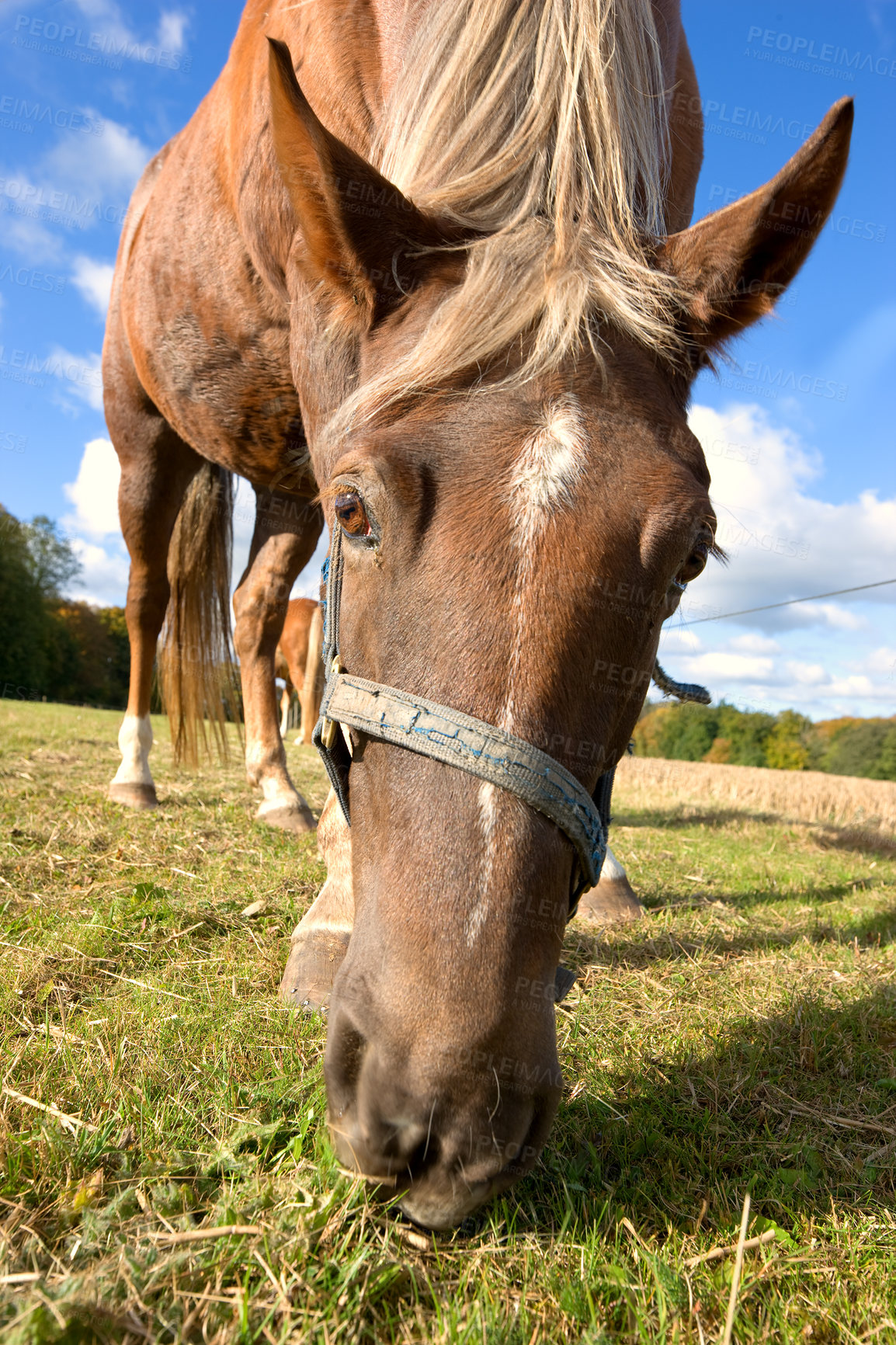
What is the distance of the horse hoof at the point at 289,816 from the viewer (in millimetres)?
4574

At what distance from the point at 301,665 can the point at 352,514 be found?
52.1 feet

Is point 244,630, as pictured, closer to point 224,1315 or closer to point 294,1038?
point 294,1038

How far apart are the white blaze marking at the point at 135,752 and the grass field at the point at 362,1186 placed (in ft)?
6.55

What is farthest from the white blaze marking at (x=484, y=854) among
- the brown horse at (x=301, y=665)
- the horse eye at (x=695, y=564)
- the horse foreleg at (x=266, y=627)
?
the brown horse at (x=301, y=665)

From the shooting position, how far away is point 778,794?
1290cm

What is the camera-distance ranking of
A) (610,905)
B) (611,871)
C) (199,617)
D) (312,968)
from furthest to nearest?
(199,617) < (611,871) < (610,905) < (312,968)

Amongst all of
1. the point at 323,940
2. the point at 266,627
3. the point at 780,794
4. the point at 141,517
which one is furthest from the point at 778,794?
the point at 323,940

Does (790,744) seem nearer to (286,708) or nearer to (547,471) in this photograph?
(286,708)

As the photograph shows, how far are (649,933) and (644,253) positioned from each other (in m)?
2.53

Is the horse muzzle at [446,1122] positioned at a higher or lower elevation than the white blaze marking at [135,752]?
lower

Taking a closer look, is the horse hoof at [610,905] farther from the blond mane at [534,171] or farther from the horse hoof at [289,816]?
the blond mane at [534,171]

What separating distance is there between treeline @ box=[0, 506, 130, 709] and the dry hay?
1151 inches

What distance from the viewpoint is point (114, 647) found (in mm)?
51188

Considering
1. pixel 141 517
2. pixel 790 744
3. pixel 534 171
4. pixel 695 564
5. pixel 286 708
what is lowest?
pixel 790 744
